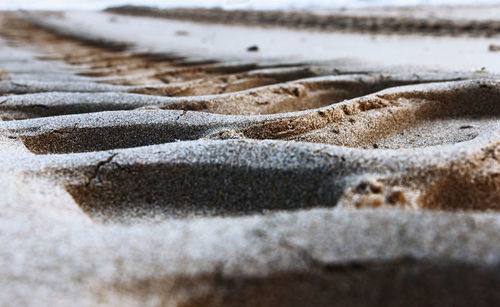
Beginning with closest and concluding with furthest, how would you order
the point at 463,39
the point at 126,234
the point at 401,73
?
the point at 126,234
the point at 401,73
the point at 463,39

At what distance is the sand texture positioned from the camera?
2.09ft

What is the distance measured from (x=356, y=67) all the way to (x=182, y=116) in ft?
4.21

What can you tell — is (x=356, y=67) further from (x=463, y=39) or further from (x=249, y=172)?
(x=463, y=39)

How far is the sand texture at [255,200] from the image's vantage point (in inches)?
25.0

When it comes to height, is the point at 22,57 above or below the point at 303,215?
below

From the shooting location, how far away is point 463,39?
4.04 metres

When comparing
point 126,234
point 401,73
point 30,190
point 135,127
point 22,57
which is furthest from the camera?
point 22,57

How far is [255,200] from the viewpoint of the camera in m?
0.96

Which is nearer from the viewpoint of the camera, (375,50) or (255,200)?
(255,200)

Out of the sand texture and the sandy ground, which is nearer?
the sand texture

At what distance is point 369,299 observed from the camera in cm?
62

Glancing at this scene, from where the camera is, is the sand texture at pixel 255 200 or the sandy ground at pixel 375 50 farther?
the sandy ground at pixel 375 50

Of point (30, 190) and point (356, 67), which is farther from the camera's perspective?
point (356, 67)

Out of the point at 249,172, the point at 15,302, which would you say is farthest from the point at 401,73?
the point at 15,302
